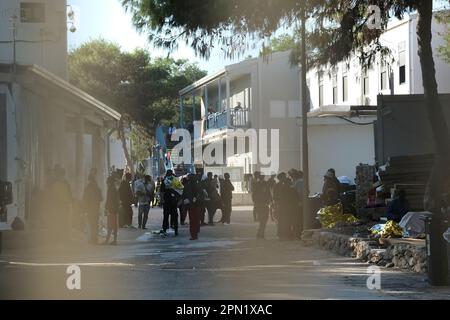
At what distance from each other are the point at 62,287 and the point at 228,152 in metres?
33.3

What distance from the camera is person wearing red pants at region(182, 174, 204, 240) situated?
20359 mm

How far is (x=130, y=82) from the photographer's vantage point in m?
52.9

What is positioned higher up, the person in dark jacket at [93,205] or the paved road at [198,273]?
the person in dark jacket at [93,205]

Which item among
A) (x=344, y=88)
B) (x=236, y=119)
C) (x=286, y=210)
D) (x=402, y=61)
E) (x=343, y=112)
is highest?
(x=402, y=61)

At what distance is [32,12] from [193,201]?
7.85 m

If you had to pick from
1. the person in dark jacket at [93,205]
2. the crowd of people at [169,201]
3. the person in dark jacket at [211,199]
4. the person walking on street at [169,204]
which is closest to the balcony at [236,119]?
the person in dark jacket at [211,199]

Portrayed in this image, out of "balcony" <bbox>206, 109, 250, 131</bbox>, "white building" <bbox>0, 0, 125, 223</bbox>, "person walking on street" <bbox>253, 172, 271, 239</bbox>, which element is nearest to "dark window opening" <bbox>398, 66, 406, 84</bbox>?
"balcony" <bbox>206, 109, 250, 131</bbox>

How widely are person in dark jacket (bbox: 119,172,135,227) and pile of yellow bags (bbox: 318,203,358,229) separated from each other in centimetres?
608

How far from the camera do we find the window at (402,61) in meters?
33.8

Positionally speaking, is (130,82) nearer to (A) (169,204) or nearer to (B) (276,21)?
(A) (169,204)

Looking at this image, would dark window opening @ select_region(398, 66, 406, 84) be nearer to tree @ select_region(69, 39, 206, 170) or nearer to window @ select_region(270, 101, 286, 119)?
window @ select_region(270, 101, 286, 119)

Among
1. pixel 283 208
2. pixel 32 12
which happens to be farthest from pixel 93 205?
pixel 32 12

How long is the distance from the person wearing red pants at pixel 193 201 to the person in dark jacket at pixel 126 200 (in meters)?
3.37

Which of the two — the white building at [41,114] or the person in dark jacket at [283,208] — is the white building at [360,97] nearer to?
the white building at [41,114]
